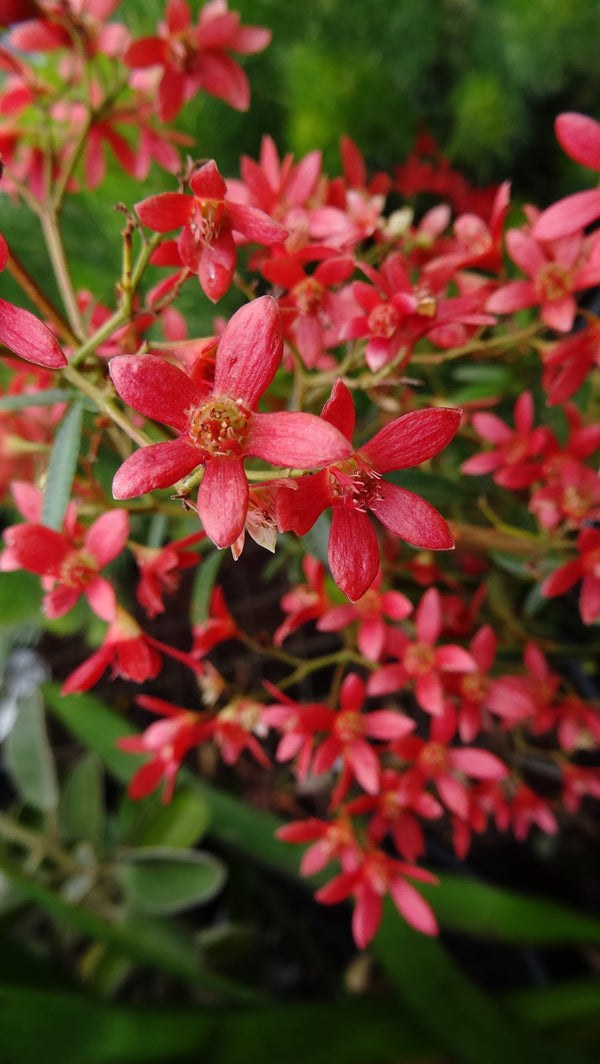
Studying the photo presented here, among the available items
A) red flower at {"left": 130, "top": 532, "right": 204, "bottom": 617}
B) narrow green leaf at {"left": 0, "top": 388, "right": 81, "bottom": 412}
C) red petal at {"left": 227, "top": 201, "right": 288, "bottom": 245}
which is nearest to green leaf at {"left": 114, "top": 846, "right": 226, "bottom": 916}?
A: red flower at {"left": 130, "top": 532, "right": 204, "bottom": 617}

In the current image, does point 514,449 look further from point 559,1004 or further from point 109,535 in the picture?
point 559,1004

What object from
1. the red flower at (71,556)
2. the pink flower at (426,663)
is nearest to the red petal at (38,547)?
the red flower at (71,556)

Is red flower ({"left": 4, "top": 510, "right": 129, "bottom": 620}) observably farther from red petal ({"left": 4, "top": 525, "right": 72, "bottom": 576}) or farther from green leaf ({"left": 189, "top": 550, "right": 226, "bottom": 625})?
green leaf ({"left": 189, "top": 550, "right": 226, "bottom": 625})

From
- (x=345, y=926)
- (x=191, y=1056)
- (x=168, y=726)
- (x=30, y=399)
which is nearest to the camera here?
(x=30, y=399)

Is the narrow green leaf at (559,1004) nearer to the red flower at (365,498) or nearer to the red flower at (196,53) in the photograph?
the red flower at (365,498)

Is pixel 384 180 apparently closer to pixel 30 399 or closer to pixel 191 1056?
pixel 30 399

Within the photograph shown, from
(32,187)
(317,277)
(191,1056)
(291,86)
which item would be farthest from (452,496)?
(291,86)

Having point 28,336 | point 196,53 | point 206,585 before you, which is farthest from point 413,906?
point 196,53
